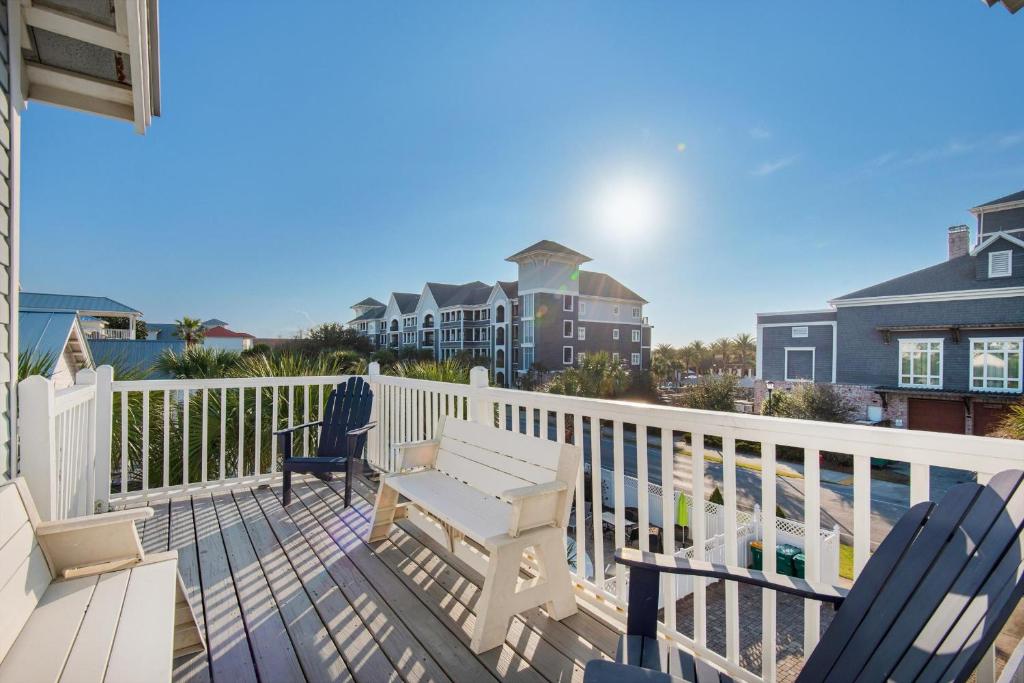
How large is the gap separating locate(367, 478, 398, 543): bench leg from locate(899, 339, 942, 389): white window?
24647 mm

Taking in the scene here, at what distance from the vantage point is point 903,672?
0.93 metres

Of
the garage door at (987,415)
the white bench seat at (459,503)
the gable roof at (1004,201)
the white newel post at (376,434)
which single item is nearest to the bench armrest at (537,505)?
the white bench seat at (459,503)

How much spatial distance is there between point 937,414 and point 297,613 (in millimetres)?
25797

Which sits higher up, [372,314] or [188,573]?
[372,314]

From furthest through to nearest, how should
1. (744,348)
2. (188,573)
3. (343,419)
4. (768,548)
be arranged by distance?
(744,348) < (343,419) < (188,573) < (768,548)

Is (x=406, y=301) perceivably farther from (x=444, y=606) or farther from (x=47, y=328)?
(x=444, y=606)

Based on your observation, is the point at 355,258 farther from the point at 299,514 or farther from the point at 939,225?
the point at 939,225

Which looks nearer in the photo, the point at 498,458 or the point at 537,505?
the point at 537,505

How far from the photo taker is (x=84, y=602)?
1448 mm

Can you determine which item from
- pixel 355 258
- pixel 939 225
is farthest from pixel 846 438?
pixel 939 225

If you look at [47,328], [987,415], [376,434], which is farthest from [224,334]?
[987,415]

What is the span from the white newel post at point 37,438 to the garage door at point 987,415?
26.1m

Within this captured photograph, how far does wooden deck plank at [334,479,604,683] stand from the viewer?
1.82 metres

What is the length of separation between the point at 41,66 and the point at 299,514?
316cm
